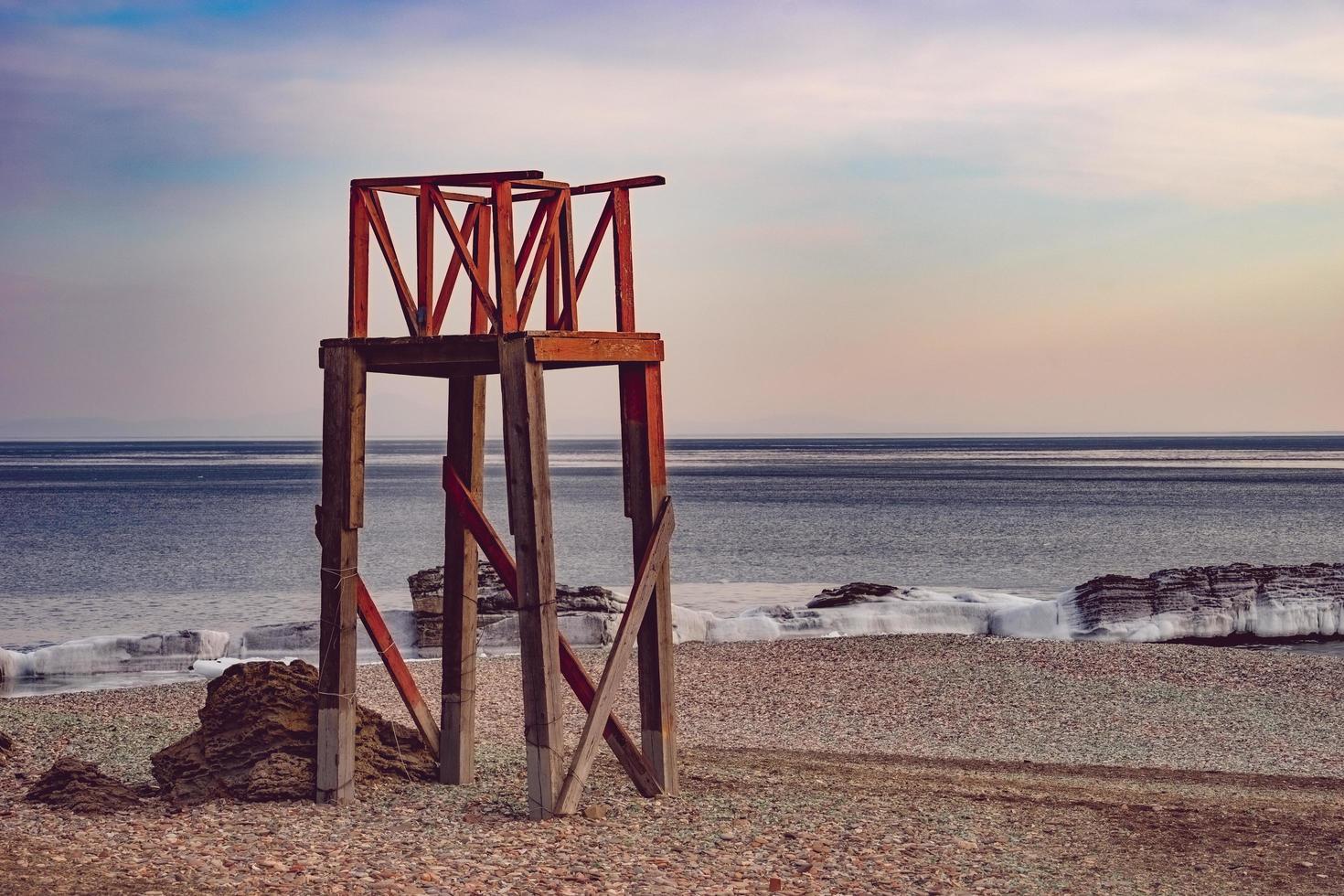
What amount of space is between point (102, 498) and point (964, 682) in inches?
3139

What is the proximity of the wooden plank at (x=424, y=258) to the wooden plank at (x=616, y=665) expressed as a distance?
2.08 m

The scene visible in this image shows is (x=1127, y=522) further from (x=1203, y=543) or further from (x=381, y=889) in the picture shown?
(x=381, y=889)

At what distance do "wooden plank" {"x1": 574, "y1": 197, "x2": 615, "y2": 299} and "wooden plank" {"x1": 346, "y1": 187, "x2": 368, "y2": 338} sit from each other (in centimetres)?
147

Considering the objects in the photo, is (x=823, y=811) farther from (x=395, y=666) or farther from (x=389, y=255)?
(x=389, y=255)

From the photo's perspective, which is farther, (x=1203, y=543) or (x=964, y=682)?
(x=1203, y=543)

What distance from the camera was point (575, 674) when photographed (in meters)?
9.36

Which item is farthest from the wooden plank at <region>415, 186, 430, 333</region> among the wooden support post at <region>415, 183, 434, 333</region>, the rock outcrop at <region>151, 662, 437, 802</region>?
the rock outcrop at <region>151, 662, 437, 802</region>

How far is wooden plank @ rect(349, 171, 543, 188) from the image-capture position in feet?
27.7

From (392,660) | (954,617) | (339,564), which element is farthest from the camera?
(954,617)

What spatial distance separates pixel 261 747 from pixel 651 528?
123 inches

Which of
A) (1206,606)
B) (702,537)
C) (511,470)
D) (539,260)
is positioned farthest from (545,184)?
(702,537)

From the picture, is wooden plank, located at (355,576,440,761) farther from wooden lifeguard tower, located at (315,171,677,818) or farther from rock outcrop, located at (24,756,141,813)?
rock outcrop, located at (24,756,141,813)

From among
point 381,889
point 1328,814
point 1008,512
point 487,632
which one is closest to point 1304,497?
point 1008,512

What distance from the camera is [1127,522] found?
61469 millimetres
